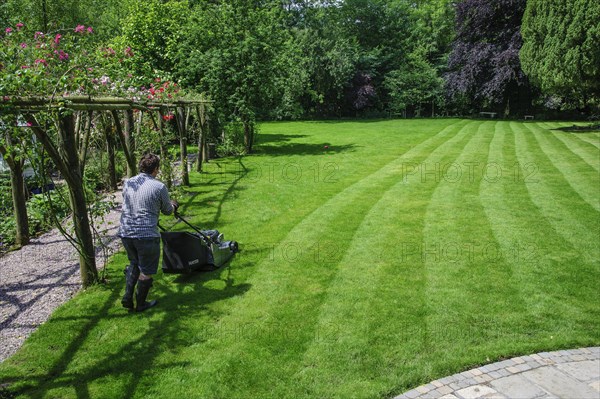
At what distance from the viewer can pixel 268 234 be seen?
8445mm

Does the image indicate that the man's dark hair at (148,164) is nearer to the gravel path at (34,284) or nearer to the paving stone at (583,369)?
the gravel path at (34,284)

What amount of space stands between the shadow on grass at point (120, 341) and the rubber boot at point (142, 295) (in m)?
0.09

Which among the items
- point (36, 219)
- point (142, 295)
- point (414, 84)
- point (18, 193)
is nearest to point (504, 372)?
point (142, 295)

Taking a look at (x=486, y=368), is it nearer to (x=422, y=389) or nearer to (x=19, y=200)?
(x=422, y=389)

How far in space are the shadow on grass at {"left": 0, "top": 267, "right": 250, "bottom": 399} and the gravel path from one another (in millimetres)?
351

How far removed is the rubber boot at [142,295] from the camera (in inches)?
212

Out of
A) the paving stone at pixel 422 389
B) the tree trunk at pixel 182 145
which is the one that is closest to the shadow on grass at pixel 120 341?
the paving stone at pixel 422 389

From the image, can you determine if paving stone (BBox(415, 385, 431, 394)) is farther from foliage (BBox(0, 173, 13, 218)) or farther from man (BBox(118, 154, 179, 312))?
foliage (BBox(0, 173, 13, 218))

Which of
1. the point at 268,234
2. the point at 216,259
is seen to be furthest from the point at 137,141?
the point at 216,259

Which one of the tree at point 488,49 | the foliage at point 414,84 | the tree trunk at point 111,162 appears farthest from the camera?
the foliage at point 414,84

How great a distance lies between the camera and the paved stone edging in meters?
4.00

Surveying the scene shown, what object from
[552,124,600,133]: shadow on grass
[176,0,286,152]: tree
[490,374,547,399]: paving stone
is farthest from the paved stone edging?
[552,124,600,133]: shadow on grass

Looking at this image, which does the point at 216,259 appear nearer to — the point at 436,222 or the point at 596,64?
the point at 436,222

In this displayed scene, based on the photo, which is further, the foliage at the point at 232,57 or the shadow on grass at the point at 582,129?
the shadow on grass at the point at 582,129
